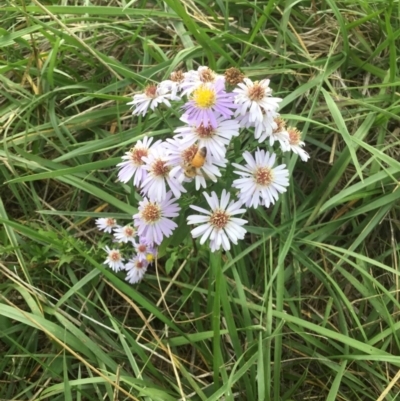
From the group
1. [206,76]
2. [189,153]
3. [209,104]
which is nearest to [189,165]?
[189,153]

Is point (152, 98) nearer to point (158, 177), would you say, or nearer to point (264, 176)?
point (158, 177)

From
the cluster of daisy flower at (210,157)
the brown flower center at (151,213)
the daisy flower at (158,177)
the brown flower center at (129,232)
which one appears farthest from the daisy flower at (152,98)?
the brown flower center at (129,232)

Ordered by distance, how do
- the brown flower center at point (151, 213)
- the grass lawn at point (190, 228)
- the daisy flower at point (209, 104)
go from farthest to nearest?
the grass lawn at point (190, 228) → the brown flower center at point (151, 213) → the daisy flower at point (209, 104)

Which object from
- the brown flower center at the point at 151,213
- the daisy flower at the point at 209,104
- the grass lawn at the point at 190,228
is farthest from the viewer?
the grass lawn at the point at 190,228

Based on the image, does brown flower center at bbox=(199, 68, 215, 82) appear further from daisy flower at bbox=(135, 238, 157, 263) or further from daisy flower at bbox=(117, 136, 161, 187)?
daisy flower at bbox=(135, 238, 157, 263)

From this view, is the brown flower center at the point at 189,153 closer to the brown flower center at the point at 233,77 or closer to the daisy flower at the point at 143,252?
the brown flower center at the point at 233,77

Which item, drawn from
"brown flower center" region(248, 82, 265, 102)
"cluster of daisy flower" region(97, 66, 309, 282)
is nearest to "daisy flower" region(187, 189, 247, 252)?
"cluster of daisy flower" region(97, 66, 309, 282)

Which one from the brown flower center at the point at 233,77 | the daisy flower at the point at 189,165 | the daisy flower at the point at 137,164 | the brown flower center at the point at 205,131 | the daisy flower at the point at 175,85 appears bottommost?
the daisy flower at the point at 137,164
